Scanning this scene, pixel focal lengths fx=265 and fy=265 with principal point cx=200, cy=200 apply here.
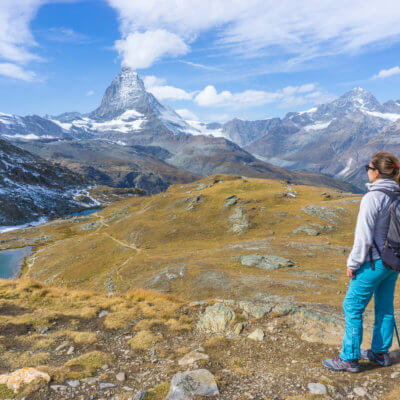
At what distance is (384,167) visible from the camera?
802 centimetres

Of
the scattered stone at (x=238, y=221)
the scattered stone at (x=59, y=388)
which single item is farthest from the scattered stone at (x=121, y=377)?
the scattered stone at (x=238, y=221)

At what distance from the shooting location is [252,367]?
9.57m

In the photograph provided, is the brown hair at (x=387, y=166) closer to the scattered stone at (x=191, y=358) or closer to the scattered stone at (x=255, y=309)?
the scattered stone at (x=191, y=358)

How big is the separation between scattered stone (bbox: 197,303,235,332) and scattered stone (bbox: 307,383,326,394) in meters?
5.48

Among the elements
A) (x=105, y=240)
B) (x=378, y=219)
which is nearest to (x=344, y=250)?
(x=378, y=219)

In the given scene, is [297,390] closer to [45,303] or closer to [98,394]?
[98,394]

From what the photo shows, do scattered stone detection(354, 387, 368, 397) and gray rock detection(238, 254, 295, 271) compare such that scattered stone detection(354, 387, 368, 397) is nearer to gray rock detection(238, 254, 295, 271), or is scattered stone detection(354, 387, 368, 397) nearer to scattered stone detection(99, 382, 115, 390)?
scattered stone detection(99, 382, 115, 390)

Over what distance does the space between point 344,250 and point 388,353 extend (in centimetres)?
4056

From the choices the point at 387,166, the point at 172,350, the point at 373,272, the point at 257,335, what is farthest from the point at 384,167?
the point at 172,350

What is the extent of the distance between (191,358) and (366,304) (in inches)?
260

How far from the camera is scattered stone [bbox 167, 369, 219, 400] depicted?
7926 mm

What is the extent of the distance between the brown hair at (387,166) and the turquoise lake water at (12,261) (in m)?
84.9

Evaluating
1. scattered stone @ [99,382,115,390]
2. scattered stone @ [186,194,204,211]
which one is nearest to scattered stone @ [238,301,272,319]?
scattered stone @ [99,382,115,390]

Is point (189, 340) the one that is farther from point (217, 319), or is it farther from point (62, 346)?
point (62, 346)
